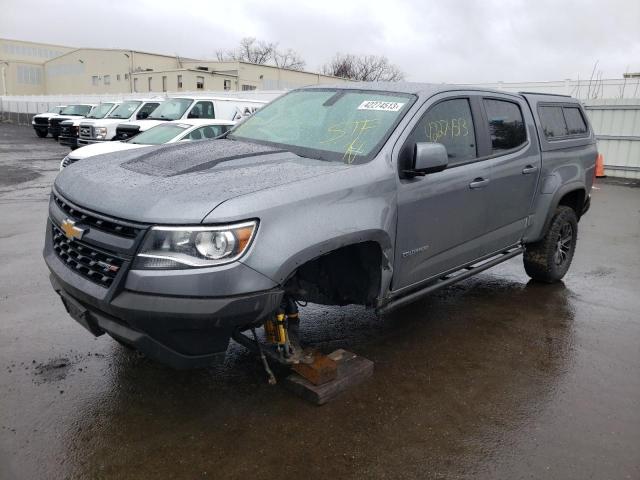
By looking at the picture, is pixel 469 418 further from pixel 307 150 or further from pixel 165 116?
pixel 165 116

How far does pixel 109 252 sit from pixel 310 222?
101 centimetres

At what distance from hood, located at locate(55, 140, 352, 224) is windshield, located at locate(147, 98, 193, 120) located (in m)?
11.3

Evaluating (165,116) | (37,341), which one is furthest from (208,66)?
(37,341)

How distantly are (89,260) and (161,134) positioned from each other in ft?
26.7

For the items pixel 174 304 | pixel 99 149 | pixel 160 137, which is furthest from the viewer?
pixel 160 137

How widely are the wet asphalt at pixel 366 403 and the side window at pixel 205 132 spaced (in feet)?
19.2

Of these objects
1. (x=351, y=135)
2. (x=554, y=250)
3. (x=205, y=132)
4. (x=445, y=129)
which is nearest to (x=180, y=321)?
(x=351, y=135)

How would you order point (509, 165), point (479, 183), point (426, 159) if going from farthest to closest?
point (509, 165) < point (479, 183) < point (426, 159)

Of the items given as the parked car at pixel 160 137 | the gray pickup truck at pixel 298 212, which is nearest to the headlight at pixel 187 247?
the gray pickup truck at pixel 298 212

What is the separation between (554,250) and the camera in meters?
5.48

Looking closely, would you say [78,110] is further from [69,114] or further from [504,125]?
[504,125]

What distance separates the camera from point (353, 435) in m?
3.00

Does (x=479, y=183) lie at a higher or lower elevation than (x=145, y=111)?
lower

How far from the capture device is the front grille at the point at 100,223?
2.63 metres
